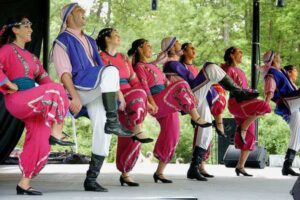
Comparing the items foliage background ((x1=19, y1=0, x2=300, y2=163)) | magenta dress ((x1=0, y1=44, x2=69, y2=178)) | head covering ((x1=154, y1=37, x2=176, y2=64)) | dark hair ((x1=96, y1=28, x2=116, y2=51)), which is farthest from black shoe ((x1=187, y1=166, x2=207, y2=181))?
foliage background ((x1=19, y1=0, x2=300, y2=163))

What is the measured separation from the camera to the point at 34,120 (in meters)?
4.68

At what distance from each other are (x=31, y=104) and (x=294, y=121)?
10.8 feet

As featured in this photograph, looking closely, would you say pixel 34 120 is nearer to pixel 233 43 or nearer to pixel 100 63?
pixel 100 63

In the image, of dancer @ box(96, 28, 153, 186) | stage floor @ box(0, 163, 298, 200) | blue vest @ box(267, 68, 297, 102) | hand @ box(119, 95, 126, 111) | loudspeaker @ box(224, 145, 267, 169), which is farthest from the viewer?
loudspeaker @ box(224, 145, 267, 169)

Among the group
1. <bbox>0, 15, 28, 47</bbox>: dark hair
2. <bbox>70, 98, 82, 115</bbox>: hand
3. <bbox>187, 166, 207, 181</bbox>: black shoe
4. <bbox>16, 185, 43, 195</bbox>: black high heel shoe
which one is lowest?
<bbox>187, 166, 207, 181</bbox>: black shoe

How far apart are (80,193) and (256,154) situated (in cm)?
418

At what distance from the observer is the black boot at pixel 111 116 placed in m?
4.73

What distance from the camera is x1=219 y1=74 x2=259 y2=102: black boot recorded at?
600 cm

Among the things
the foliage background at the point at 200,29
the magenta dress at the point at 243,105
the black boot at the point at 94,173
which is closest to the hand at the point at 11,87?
the black boot at the point at 94,173

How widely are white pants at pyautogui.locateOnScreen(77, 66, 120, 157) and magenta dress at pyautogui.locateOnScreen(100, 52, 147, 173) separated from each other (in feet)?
1.91

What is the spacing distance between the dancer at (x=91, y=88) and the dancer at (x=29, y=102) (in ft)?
0.59

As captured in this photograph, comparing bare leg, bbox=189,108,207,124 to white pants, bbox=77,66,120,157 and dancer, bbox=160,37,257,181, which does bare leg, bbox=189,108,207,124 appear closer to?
dancer, bbox=160,37,257,181

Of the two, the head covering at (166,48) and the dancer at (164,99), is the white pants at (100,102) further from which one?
the head covering at (166,48)

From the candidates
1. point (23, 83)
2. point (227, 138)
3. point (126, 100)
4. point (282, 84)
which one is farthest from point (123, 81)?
point (227, 138)
